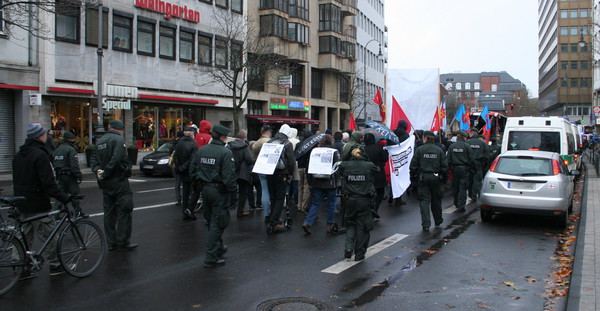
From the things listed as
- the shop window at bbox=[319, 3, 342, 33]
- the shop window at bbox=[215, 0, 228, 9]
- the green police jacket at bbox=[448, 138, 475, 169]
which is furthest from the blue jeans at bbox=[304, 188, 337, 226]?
the shop window at bbox=[319, 3, 342, 33]

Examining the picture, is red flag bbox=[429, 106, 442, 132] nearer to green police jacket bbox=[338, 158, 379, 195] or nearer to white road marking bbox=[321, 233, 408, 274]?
white road marking bbox=[321, 233, 408, 274]

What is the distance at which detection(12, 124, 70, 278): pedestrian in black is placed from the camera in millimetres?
6102

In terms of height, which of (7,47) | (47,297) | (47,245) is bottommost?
(47,297)

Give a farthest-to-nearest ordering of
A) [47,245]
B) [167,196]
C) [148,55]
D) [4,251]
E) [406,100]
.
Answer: [148,55]
[406,100]
[167,196]
[47,245]
[4,251]

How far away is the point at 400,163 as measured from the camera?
1194 centimetres

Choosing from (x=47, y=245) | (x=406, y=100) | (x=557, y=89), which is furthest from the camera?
(x=557, y=89)

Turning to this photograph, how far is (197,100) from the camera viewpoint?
31.1 metres

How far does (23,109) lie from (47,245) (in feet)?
61.3

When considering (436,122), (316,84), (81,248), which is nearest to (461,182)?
(436,122)

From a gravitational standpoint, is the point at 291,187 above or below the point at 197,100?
below

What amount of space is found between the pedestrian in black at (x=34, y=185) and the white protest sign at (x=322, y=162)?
4063mm

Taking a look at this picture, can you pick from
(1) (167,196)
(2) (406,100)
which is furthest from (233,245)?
(2) (406,100)

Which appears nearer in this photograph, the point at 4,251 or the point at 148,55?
the point at 4,251

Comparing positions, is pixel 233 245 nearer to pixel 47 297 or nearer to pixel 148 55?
pixel 47 297
